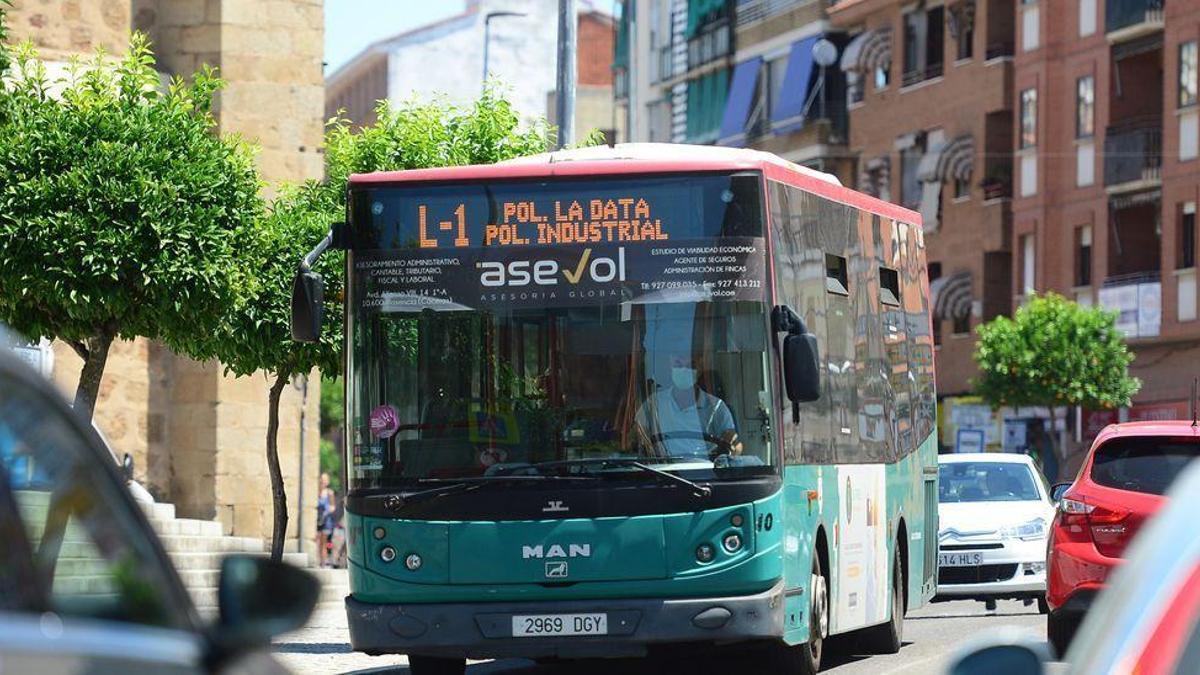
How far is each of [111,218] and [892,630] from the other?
7149mm

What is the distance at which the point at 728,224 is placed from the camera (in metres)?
14.5

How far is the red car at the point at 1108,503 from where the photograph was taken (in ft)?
48.8

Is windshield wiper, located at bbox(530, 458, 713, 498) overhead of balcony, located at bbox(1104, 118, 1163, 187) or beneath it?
beneath

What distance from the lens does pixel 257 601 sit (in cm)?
445

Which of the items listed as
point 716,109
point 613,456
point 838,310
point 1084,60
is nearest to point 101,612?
point 613,456

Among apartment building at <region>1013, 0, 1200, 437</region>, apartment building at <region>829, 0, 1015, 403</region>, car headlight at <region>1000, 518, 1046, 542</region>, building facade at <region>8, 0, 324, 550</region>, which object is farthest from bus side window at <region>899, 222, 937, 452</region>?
apartment building at <region>829, 0, 1015, 403</region>

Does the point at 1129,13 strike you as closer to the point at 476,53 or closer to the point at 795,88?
the point at 795,88

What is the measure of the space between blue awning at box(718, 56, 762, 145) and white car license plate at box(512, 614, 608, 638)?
60.4 metres

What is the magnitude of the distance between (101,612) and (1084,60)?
55844 millimetres

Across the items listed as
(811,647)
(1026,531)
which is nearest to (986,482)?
(1026,531)

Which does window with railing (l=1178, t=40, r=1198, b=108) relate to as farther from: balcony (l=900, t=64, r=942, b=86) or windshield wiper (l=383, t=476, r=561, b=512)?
windshield wiper (l=383, t=476, r=561, b=512)

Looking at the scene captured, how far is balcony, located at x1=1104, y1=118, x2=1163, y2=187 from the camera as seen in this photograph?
55.6 metres

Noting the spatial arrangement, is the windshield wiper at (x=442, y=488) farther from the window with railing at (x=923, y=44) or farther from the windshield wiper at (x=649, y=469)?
the window with railing at (x=923, y=44)

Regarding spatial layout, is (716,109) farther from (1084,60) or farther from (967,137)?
(1084,60)
